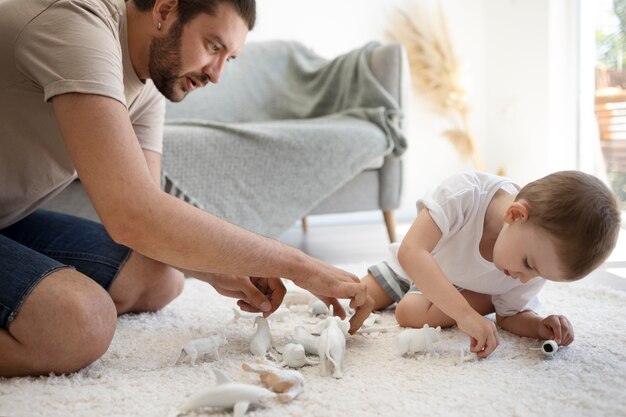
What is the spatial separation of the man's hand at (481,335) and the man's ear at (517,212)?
168 millimetres

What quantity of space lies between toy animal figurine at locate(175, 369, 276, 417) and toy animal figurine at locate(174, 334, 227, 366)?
0.68 ft

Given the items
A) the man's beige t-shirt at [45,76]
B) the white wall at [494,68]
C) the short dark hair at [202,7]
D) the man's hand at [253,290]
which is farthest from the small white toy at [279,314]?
the white wall at [494,68]

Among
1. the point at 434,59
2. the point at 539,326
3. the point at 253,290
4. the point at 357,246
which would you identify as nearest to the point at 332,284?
the point at 253,290

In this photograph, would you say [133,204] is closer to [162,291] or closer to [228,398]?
[228,398]

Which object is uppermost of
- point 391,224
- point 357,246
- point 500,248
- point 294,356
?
point 500,248

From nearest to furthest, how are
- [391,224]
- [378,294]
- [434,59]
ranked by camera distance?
[378,294] → [391,224] → [434,59]

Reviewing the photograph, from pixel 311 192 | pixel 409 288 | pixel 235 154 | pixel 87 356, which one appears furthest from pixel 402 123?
pixel 87 356

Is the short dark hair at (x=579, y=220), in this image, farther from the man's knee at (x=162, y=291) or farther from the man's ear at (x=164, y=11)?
the man's knee at (x=162, y=291)

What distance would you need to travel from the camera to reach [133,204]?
860mm

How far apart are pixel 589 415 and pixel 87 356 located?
2.37 feet

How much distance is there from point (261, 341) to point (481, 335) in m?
0.36

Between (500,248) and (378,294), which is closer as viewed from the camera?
(500,248)

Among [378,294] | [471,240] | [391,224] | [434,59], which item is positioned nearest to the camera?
[471,240]

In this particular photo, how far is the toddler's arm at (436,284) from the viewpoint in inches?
41.4
